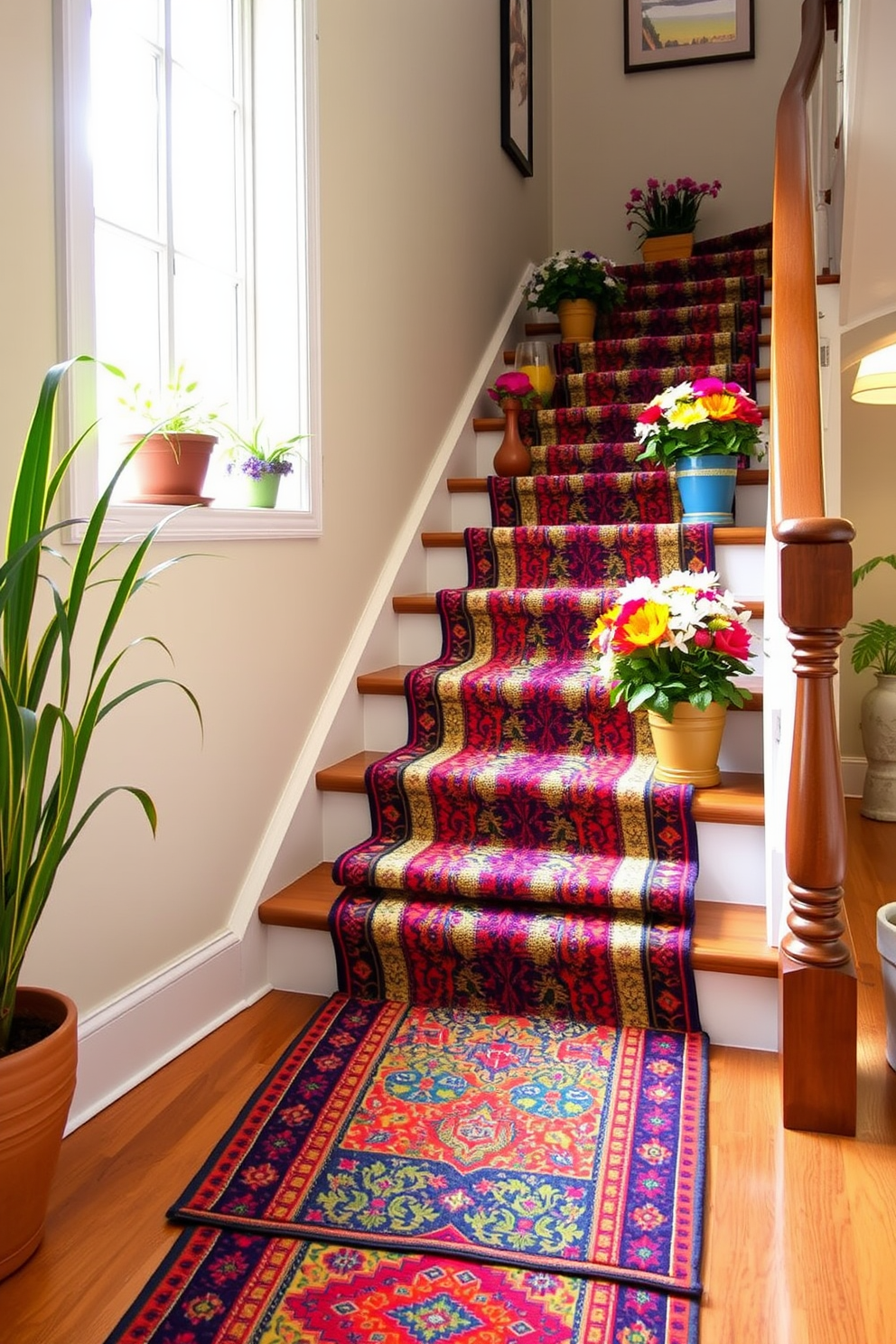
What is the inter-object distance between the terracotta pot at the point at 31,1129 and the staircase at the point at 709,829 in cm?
83

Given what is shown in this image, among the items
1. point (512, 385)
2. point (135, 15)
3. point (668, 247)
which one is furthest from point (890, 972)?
Result: point (668, 247)

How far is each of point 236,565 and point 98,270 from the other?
0.60 meters

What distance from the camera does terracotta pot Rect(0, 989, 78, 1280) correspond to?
130 cm

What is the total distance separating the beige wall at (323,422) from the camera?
161 cm

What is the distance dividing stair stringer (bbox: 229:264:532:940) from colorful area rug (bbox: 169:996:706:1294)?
374mm

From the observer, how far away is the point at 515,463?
342cm

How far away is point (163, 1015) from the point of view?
6.40ft

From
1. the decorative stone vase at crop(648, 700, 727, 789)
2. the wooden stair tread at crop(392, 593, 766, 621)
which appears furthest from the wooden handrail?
the wooden stair tread at crop(392, 593, 766, 621)

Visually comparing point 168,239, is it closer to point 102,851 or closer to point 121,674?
point 121,674

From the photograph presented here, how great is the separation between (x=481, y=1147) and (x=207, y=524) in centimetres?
118

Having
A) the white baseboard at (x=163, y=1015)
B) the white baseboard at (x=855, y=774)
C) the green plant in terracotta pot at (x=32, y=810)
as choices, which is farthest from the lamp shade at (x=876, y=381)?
the green plant in terracotta pot at (x=32, y=810)

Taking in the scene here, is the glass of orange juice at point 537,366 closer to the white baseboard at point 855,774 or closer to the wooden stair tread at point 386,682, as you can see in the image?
the wooden stair tread at point 386,682

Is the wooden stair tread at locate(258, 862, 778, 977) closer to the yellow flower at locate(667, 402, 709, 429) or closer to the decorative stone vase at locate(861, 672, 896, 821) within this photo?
the yellow flower at locate(667, 402, 709, 429)

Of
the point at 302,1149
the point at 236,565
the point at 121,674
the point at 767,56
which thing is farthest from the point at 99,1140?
the point at 767,56
